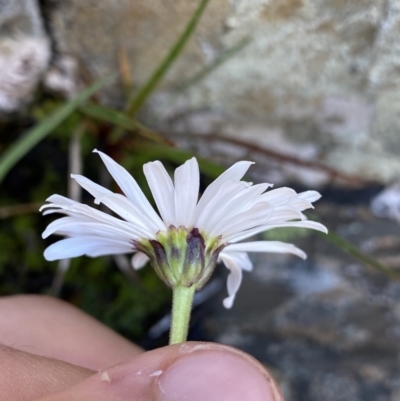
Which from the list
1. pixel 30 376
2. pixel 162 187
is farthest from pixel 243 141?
pixel 30 376

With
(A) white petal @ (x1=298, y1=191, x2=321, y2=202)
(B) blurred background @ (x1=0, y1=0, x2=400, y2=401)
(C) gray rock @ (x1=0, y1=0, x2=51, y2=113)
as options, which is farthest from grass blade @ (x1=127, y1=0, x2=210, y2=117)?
(A) white petal @ (x1=298, y1=191, x2=321, y2=202)

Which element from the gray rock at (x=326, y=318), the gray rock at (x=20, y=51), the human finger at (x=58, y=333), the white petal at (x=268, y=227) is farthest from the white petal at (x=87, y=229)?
the gray rock at (x=326, y=318)

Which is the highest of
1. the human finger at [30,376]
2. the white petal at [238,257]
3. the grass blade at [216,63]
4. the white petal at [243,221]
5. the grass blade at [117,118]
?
the grass blade at [216,63]

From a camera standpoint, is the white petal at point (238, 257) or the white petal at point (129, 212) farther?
the white petal at point (238, 257)

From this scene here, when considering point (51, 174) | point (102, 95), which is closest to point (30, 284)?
point (51, 174)

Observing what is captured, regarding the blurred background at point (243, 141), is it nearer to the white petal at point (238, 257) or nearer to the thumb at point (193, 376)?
the white petal at point (238, 257)

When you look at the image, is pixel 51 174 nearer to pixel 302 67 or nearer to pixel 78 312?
pixel 78 312

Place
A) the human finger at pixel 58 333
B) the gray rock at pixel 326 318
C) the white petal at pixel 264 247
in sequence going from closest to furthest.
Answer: the white petal at pixel 264 247 < the human finger at pixel 58 333 < the gray rock at pixel 326 318

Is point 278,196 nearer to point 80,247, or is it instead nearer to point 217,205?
point 217,205
